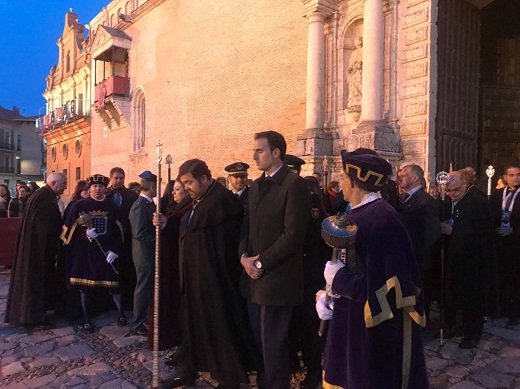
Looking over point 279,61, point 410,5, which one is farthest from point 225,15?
point 410,5

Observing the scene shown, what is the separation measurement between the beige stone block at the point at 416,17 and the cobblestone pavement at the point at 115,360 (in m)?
6.58

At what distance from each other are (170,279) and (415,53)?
7802 mm

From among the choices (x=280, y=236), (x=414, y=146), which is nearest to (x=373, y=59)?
(x=414, y=146)

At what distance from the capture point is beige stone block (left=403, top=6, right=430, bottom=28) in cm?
937

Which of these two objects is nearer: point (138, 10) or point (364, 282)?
point (364, 282)

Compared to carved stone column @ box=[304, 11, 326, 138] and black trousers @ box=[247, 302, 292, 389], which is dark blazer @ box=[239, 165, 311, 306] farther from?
carved stone column @ box=[304, 11, 326, 138]

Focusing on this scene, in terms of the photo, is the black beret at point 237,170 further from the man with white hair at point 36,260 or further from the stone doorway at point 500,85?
the stone doorway at point 500,85

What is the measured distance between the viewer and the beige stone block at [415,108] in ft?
30.8

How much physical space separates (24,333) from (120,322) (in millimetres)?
1139

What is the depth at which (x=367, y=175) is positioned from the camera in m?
2.39

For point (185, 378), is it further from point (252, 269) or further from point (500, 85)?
point (500, 85)

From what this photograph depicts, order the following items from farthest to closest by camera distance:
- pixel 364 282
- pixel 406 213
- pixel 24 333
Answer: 1. pixel 24 333
2. pixel 406 213
3. pixel 364 282

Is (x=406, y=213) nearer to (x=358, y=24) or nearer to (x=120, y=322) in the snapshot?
(x=120, y=322)

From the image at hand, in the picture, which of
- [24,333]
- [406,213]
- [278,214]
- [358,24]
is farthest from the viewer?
[358,24]
